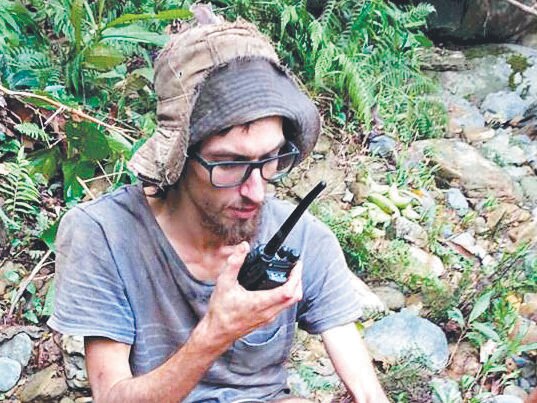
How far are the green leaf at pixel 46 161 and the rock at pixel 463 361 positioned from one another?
2169 mm

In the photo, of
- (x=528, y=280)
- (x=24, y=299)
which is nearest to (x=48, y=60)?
(x=24, y=299)

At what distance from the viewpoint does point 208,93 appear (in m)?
1.95

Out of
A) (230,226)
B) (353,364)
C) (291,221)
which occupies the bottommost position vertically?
(353,364)

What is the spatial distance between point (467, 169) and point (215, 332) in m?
3.34

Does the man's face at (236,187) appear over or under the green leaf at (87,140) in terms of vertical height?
over

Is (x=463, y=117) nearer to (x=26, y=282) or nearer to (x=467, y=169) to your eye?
(x=467, y=169)

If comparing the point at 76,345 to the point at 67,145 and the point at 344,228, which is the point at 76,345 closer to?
the point at 67,145

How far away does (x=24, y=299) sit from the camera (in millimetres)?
3572

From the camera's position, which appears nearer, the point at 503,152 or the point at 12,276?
the point at 12,276

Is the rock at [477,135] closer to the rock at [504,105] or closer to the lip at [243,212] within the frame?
the rock at [504,105]

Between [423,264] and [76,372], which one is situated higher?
[423,264]

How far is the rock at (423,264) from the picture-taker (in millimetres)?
3992

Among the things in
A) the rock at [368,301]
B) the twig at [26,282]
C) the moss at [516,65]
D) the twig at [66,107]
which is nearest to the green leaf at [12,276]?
the twig at [26,282]

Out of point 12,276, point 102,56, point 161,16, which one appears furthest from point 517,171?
point 12,276
